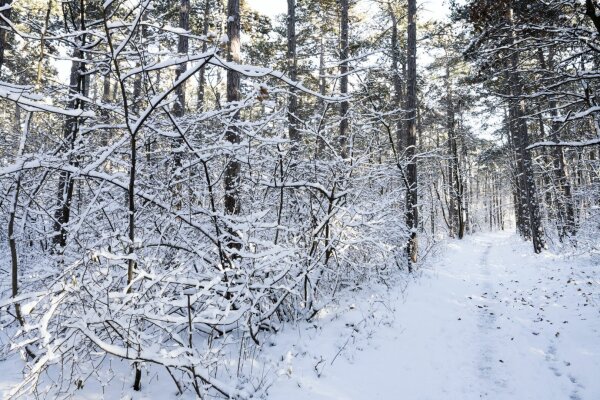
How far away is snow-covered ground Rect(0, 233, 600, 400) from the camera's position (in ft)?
14.4

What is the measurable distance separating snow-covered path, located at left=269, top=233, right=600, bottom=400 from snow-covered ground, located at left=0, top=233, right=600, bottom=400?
1 centimetres

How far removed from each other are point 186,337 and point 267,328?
3.87 feet

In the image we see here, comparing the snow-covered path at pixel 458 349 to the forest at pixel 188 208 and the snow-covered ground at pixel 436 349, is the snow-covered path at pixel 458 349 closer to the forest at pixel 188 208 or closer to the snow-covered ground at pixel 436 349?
the snow-covered ground at pixel 436 349

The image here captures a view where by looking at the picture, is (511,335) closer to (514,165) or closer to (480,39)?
(480,39)

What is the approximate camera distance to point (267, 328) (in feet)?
18.2

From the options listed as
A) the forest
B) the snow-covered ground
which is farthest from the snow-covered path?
the forest

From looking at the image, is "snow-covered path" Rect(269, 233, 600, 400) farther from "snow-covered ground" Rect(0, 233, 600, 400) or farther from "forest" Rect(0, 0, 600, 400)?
"forest" Rect(0, 0, 600, 400)

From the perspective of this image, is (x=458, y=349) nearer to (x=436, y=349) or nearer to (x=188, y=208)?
(x=436, y=349)

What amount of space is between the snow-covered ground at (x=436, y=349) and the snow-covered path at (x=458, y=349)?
0.01 meters

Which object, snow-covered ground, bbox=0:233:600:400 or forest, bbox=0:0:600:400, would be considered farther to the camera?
snow-covered ground, bbox=0:233:600:400

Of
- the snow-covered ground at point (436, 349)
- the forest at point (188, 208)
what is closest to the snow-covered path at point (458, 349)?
the snow-covered ground at point (436, 349)

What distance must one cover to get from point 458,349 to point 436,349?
1.26 ft

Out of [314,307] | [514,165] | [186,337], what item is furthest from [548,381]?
[514,165]

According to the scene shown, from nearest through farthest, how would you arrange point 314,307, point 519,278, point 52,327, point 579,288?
point 52,327 → point 314,307 → point 579,288 → point 519,278
